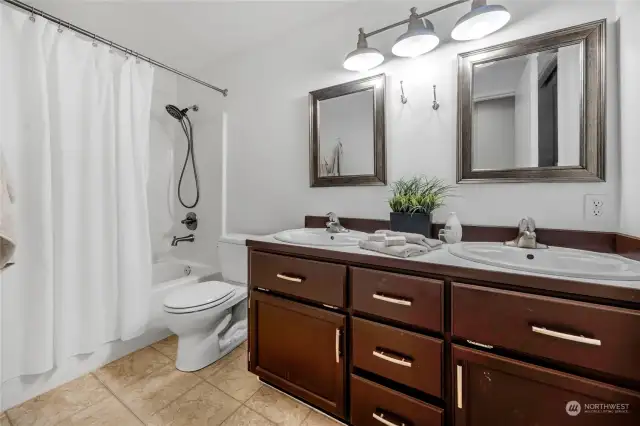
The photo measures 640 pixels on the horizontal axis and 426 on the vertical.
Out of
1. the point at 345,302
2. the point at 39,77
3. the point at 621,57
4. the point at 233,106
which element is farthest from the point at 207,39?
the point at 621,57

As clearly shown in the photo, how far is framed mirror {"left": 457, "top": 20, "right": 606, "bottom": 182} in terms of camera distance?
110 centimetres

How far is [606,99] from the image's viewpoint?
1.08m

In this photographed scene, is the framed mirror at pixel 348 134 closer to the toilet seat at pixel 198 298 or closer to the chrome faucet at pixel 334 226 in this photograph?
the chrome faucet at pixel 334 226

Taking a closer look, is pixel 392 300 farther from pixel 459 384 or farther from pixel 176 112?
pixel 176 112

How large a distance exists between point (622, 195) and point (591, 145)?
233mm

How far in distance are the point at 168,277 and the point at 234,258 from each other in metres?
0.99

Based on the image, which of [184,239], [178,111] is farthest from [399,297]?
[178,111]

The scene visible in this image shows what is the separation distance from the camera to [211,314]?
155cm

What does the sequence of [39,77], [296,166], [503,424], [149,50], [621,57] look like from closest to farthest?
[503,424], [621,57], [39,77], [296,166], [149,50]

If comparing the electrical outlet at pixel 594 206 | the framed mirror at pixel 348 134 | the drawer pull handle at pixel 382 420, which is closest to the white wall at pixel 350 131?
the framed mirror at pixel 348 134

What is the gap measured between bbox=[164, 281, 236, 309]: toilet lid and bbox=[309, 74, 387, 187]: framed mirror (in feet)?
3.07

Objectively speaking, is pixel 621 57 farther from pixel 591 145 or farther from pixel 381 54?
pixel 381 54

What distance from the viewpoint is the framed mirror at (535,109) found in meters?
1.10

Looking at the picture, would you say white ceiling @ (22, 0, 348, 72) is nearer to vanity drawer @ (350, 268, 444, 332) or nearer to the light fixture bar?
the light fixture bar
